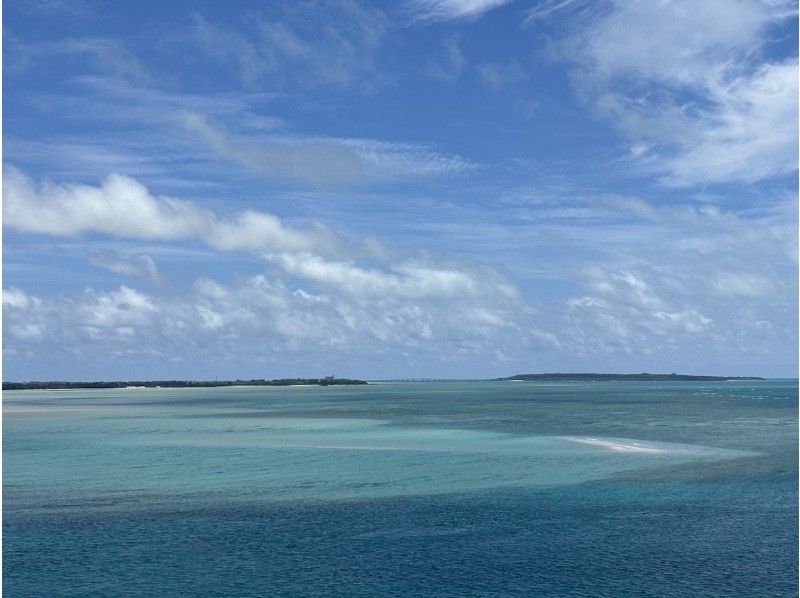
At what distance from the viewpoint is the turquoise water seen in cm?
2334

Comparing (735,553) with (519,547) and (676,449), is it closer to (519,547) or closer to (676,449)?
(519,547)

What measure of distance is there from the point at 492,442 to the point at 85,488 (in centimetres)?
3243

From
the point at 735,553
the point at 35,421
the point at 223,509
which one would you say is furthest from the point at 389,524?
the point at 35,421

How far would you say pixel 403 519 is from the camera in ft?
101

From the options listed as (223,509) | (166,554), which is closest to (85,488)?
(223,509)

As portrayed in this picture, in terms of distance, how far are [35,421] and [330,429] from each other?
126 feet

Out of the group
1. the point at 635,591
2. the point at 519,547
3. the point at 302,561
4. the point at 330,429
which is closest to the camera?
the point at 635,591

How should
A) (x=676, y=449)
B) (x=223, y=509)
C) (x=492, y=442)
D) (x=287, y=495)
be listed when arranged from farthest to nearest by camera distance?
(x=492, y=442), (x=676, y=449), (x=287, y=495), (x=223, y=509)

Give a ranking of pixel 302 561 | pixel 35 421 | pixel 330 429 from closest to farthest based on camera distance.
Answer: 1. pixel 302 561
2. pixel 330 429
3. pixel 35 421

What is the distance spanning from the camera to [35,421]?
8812 cm

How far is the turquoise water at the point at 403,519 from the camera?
2334 cm

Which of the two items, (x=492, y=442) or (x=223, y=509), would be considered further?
(x=492, y=442)

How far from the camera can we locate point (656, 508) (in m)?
32.8

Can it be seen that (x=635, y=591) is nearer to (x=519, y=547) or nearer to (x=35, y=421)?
(x=519, y=547)
